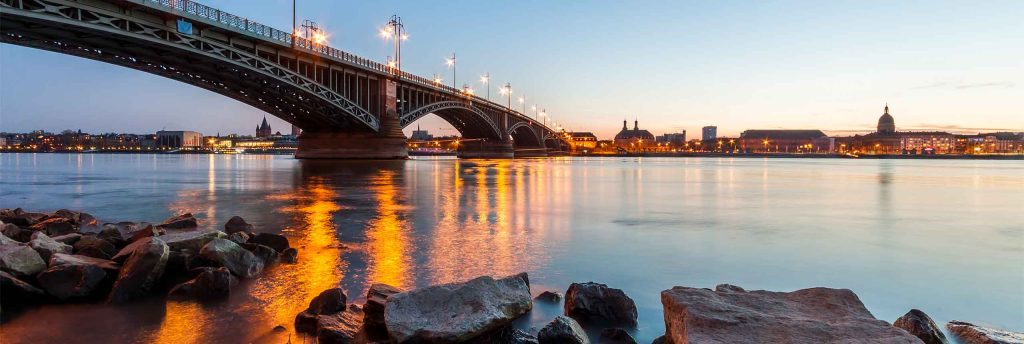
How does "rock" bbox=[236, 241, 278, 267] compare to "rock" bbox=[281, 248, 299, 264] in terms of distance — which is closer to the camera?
"rock" bbox=[236, 241, 278, 267]

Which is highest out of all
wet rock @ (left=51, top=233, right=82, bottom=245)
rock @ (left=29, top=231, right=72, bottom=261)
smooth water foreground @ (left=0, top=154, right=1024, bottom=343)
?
rock @ (left=29, top=231, right=72, bottom=261)

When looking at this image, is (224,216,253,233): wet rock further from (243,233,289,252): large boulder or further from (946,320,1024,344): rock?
(946,320,1024,344): rock

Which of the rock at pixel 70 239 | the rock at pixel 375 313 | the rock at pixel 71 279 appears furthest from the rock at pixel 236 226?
the rock at pixel 375 313

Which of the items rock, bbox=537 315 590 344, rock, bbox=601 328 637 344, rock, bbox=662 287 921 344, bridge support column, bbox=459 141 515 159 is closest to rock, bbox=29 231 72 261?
rock, bbox=537 315 590 344

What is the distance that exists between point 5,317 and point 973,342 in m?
9.31

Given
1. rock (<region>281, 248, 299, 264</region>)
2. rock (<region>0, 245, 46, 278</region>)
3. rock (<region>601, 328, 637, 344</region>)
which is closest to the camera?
rock (<region>601, 328, 637, 344</region>)

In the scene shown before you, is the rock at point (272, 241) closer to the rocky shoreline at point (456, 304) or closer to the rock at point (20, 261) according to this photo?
the rocky shoreline at point (456, 304)

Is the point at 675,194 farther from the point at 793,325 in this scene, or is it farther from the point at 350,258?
the point at 793,325

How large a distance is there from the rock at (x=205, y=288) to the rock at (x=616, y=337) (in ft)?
14.2

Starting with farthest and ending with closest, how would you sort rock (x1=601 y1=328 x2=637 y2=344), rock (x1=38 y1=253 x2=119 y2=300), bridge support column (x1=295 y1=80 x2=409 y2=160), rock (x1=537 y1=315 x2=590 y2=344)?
bridge support column (x1=295 y1=80 x2=409 y2=160) → rock (x1=38 y1=253 x2=119 y2=300) → rock (x1=601 y1=328 x2=637 y2=344) → rock (x1=537 y1=315 x2=590 y2=344)

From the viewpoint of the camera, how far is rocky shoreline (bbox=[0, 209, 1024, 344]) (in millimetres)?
4516

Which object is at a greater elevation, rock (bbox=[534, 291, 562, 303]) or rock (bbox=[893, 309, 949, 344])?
rock (bbox=[893, 309, 949, 344])

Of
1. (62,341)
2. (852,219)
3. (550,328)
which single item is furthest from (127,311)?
(852,219)

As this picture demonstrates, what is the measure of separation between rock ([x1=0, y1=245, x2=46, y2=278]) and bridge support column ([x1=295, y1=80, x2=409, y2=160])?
2332 inches
